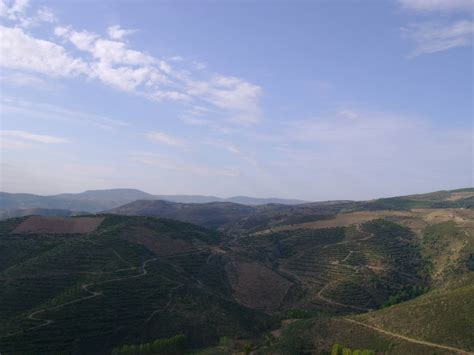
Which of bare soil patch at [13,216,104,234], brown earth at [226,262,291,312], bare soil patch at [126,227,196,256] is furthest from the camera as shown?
bare soil patch at [13,216,104,234]

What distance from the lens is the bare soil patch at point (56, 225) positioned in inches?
4631

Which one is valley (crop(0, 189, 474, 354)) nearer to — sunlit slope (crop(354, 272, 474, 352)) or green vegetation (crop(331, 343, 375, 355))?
sunlit slope (crop(354, 272, 474, 352))

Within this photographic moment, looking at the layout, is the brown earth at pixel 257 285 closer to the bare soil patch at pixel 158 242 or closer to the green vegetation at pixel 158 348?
the bare soil patch at pixel 158 242

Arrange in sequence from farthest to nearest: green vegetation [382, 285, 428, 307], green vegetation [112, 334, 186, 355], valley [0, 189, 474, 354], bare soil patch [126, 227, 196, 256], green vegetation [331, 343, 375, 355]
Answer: bare soil patch [126, 227, 196, 256] < green vegetation [382, 285, 428, 307] < valley [0, 189, 474, 354] < green vegetation [112, 334, 186, 355] < green vegetation [331, 343, 375, 355]

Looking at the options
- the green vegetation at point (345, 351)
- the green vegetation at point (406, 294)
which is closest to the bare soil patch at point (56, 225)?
the green vegetation at point (406, 294)

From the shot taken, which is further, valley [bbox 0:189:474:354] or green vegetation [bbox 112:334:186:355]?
valley [bbox 0:189:474:354]

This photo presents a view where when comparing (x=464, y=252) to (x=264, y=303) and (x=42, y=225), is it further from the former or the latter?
(x=42, y=225)

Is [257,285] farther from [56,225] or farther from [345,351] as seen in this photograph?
[56,225]

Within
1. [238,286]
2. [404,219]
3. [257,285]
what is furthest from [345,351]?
[404,219]

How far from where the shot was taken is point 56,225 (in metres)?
124

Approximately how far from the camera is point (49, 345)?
60.9 m

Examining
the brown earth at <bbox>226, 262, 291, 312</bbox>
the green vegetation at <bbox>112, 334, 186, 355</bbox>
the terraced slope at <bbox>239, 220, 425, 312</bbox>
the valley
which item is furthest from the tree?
the terraced slope at <bbox>239, 220, 425, 312</bbox>

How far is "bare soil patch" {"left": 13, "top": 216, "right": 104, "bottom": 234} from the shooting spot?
118 meters

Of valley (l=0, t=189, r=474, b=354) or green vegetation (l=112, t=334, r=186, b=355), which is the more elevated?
valley (l=0, t=189, r=474, b=354)
